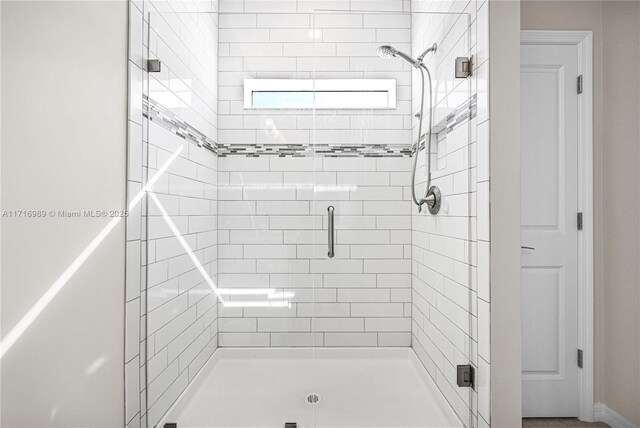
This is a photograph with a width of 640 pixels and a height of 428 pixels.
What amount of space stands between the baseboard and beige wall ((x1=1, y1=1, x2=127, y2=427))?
2542 mm

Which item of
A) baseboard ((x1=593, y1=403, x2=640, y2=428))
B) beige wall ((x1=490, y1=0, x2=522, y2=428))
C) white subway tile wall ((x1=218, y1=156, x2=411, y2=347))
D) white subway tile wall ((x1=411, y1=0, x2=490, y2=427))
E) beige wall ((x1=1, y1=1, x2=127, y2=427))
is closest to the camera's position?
beige wall ((x1=1, y1=1, x2=127, y2=427))

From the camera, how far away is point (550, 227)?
94.9 inches

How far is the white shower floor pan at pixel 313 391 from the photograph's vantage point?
1798 mm

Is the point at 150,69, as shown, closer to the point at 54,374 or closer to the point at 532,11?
the point at 54,374

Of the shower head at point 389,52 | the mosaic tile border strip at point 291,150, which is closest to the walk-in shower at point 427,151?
the shower head at point 389,52

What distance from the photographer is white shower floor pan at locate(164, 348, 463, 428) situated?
5.90 ft

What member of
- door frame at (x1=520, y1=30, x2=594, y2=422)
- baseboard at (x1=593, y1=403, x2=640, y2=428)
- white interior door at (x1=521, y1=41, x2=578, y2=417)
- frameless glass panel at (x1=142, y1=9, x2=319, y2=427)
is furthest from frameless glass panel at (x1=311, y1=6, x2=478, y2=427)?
baseboard at (x1=593, y1=403, x2=640, y2=428)

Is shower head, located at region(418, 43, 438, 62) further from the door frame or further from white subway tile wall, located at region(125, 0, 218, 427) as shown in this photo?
the door frame

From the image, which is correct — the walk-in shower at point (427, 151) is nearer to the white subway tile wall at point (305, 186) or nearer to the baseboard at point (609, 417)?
the white subway tile wall at point (305, 186)

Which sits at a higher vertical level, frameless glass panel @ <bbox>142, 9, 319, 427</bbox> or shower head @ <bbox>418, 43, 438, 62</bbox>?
shower head @ <bbox>418, 43, 438, 62</bbox>

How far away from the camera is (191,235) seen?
6.04 ft

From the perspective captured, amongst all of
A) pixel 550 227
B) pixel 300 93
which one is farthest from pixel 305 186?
pixel 550 227

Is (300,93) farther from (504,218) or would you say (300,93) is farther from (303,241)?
(504,218)

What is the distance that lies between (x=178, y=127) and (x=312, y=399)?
4.46 feet
